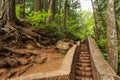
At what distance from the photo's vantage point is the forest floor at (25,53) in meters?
9.02

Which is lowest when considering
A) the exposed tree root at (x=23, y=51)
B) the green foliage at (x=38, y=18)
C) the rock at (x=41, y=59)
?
the rock at (x=41, y=59)

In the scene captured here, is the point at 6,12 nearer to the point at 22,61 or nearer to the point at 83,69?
the point at 22,61

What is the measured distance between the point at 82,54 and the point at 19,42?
3.61m

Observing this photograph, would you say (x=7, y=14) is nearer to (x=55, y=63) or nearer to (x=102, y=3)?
(x=55, y=63)

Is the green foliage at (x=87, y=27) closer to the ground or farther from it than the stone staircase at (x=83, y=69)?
farther from it

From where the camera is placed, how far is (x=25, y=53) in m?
10.3

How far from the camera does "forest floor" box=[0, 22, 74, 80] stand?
29.6 ft

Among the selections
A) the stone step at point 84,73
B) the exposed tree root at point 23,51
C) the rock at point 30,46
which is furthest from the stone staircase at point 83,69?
the rock at point 30,46

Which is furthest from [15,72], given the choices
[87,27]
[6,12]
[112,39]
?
[87,27]

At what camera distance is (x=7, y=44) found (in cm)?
1075

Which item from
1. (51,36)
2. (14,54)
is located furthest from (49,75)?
(51,36)

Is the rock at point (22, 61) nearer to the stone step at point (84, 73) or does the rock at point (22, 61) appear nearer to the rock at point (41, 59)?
the rock at point (41, 59)

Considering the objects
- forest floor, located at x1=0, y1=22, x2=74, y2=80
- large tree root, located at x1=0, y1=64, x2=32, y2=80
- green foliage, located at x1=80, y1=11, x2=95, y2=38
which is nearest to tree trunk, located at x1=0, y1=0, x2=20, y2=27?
forest floor, located at x1=0, y1=22, x2=74, y2=80

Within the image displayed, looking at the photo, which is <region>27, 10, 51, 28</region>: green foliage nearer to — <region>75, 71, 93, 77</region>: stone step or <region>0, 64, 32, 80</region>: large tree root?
<region>0, 64, 32, 80</region>: large tree root
